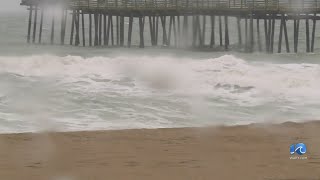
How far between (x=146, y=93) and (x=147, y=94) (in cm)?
15

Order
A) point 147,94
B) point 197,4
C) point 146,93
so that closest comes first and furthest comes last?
point 147,94 < point 146,93 < point 197,4

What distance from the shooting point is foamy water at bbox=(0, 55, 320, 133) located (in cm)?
978

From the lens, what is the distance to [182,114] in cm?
1027

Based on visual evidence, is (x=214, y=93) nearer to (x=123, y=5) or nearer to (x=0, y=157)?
(x=0, y=157)

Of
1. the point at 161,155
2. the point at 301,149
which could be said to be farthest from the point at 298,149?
the point at 161,155

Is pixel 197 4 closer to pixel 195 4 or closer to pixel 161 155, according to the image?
pixel 195 4

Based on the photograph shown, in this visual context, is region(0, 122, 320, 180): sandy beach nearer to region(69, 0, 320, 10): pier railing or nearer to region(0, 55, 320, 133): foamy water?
region(0, 55, 320, 133): foamy water

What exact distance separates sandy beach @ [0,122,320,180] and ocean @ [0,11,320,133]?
3.33ft

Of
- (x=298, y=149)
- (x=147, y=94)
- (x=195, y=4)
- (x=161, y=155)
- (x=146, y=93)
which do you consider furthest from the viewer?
(x=195, y=4)

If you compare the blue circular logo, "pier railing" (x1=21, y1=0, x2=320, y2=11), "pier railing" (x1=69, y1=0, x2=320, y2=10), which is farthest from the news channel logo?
"pier railing" (x1=69, y1=0, x2=320, y2=10)

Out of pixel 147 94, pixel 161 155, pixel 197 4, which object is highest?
pixel 197 4

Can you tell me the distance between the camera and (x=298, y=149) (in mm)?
7375

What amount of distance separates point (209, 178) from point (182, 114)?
4.15 metres

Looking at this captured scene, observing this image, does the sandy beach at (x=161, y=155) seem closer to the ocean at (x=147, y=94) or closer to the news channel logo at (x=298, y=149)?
the news channel logo at (x=298, y=149)
